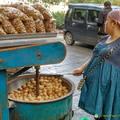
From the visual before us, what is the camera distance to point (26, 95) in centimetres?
295

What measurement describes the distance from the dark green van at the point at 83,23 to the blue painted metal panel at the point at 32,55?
6.93 meters

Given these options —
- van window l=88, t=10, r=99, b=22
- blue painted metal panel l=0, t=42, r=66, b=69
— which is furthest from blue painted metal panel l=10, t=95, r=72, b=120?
van window l=88, t=10, r=99, b=22

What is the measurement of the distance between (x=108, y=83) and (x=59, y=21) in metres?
13.7

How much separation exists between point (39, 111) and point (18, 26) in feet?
3.42

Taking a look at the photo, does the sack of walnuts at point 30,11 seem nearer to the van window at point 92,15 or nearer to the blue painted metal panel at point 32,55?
the blue painted metal panel at point 32,55

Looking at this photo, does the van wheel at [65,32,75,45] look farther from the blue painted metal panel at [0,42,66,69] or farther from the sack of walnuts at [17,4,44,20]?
the blue painted metal panel at [0,42,66,69]

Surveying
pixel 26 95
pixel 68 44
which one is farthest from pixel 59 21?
pixel 26 95

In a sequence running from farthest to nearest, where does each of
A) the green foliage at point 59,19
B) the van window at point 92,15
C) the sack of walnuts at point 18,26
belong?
the green foliage at point 59,19 < the van window at point 92,15 < the sack of walnuts at point 18,26

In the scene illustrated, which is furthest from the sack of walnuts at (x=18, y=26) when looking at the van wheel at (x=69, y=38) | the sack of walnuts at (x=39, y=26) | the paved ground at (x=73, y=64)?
the van wheel at (x=69, y=38)

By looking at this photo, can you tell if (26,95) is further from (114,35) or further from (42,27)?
(114,35)

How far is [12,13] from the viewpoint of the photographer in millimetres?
2172

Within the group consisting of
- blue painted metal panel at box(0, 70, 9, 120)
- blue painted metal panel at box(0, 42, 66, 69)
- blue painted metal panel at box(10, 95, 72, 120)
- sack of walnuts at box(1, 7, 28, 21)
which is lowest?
blue painted metal panel at box(10, 95, 72, 120)

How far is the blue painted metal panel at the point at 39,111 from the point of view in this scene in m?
2.54

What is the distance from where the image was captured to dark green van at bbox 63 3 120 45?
363 inches
